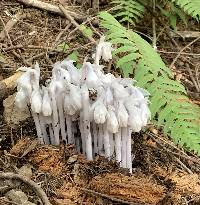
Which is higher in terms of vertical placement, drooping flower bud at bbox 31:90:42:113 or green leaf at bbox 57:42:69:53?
green leaf at bbox 57:42:69:53

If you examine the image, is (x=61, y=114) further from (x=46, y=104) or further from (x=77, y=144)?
(x=77, y=144)

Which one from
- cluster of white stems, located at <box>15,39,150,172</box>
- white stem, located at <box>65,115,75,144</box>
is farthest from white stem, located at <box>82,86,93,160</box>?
white stem, located at <box>65,115,75,144</box>

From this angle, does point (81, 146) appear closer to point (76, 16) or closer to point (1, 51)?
point (1, 51)

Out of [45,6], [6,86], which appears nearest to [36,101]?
[6,86]

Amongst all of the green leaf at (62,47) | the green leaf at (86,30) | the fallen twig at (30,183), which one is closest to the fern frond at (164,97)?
the green leaf at (62,47)

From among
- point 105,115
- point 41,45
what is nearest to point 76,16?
point 41,45

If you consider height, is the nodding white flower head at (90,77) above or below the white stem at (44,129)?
above

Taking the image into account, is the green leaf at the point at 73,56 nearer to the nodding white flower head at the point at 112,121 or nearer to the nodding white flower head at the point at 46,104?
the nodding white flower head at the point at 46,104

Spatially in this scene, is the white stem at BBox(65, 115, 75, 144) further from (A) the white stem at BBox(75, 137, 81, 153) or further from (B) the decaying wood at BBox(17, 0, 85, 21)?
(B) the decaying wood at BBox(17, 0, 85, 21)
